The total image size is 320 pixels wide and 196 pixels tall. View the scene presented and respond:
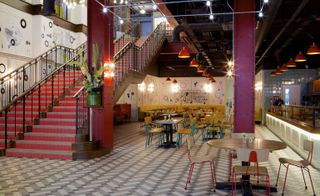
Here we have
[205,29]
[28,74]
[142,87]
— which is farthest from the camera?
[142,87]

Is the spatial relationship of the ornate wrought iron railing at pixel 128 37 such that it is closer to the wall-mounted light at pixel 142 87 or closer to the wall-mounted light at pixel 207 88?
the wall-mounted light at pixel 142 87

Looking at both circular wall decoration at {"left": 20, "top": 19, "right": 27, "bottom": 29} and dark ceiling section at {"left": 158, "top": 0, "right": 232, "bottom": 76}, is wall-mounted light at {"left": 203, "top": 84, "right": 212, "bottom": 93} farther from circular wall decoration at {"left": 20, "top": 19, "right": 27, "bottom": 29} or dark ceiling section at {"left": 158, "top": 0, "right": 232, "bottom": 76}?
circular wall decoration at {"left": 20, "top": 19, "right": 27, "bottom": 29}

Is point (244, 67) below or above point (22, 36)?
below

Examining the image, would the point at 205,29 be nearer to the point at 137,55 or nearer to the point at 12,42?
the point at 137,55

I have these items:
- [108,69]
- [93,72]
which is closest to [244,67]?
[108,69]

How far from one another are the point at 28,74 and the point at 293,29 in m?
8.99

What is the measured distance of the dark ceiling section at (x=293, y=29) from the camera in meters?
7.57

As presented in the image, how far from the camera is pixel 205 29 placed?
10578mm

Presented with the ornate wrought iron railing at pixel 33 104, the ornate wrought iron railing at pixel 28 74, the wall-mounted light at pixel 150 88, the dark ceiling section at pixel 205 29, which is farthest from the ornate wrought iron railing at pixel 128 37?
the wall-mounted light at pixel 150 88

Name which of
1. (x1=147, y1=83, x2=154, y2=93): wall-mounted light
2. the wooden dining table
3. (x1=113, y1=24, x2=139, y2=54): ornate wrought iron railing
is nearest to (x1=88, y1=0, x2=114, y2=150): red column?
the wooden dining table

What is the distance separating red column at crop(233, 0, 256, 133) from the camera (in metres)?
6.64

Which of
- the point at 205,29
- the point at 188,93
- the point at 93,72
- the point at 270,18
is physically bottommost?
the point at 188,93

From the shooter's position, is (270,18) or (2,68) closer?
(270,18)

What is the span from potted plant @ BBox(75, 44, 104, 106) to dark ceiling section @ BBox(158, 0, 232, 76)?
2356mm
